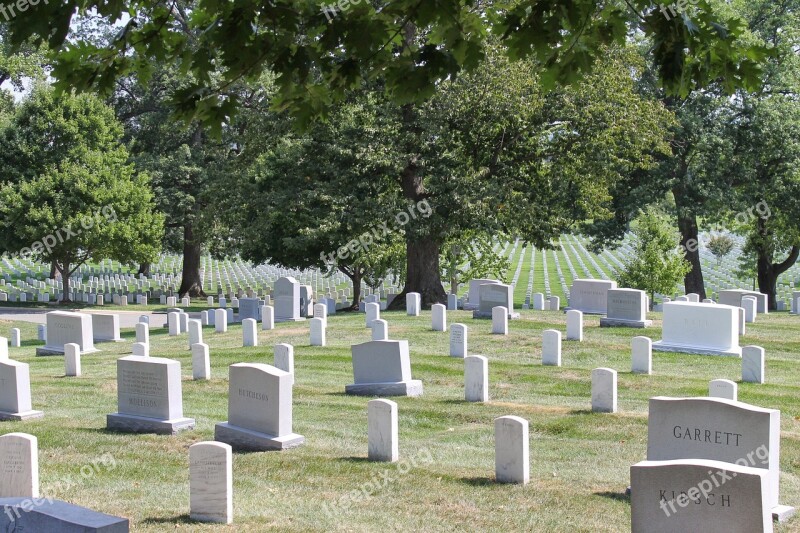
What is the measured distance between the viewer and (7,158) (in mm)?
40094

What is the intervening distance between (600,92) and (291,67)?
76.8 feet

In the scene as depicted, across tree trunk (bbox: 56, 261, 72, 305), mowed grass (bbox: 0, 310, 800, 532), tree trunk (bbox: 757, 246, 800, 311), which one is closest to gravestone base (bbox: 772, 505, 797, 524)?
mowed grass (bbox: 0, 310, 800, 532)

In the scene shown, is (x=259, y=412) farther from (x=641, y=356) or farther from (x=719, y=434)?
(x=641, y=356)

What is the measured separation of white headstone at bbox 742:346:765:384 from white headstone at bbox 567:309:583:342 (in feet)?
17.7

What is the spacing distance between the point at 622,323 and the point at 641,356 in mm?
6626

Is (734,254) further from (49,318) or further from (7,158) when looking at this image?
(49,318)

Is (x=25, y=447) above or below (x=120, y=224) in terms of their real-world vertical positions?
below

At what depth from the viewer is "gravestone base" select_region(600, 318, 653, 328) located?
23.4 metres

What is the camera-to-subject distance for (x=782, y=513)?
8.12 metres

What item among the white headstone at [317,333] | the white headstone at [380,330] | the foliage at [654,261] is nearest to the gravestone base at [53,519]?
the white headstone at [380,330]

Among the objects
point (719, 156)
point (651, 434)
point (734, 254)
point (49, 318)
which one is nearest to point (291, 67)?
point (651, 434)

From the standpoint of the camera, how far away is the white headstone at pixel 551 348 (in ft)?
59.4

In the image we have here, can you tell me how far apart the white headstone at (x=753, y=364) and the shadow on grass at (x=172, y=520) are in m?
10.6

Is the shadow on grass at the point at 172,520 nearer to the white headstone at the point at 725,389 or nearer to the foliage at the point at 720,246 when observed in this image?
the white headstone at the point at 725,389
